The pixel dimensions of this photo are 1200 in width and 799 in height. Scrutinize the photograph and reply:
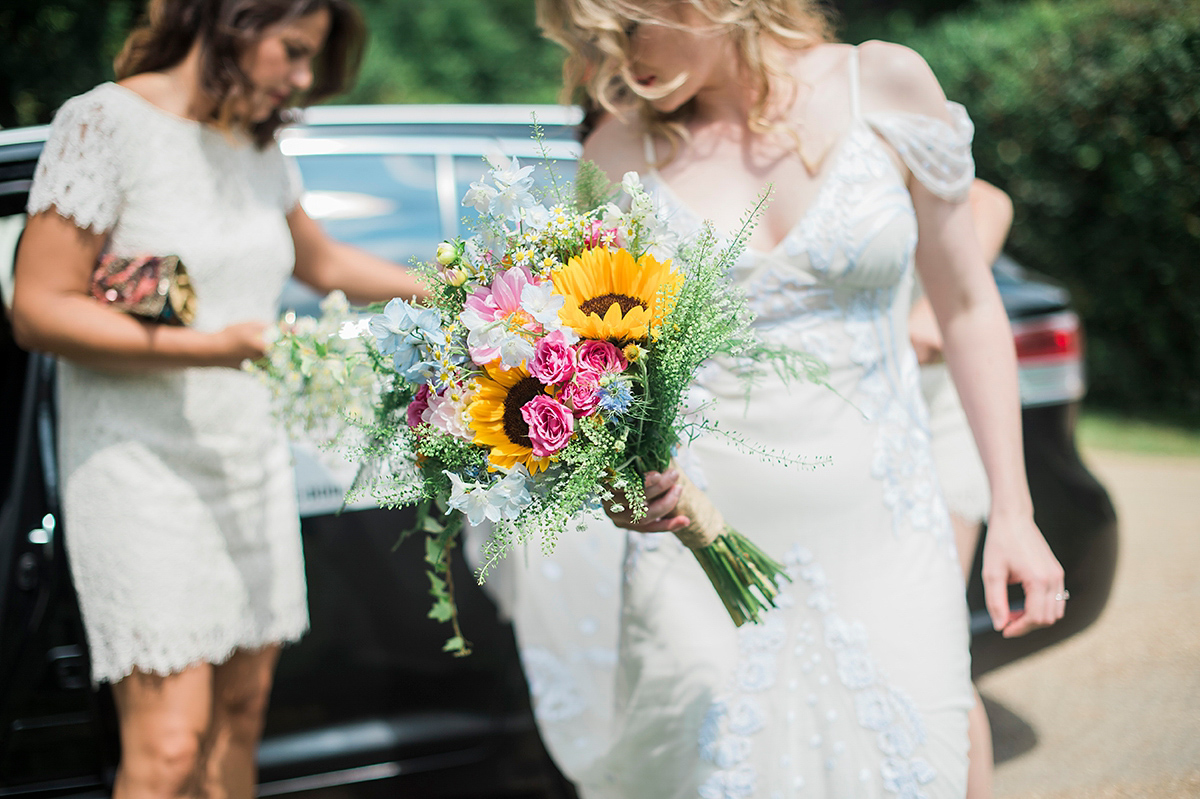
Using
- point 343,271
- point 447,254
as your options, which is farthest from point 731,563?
point 343,271

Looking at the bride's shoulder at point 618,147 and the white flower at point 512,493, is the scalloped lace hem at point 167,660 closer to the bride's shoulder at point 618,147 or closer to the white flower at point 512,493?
the white flower at point 512,493

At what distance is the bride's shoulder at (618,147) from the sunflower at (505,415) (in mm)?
699

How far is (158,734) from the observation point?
191 centimetres

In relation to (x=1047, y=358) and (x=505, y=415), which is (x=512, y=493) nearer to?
(x=505, y=415)

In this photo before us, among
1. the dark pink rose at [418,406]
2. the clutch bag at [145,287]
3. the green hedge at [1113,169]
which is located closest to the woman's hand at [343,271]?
the clutch bag at [145,287]

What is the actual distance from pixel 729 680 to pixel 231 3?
172 cm

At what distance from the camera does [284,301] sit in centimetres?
263

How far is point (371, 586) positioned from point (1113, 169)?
20.8ft

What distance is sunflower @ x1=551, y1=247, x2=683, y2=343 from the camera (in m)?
1.32

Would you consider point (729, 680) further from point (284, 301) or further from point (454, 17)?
point (454, 17)

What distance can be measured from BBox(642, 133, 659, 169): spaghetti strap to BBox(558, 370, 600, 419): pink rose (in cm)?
75

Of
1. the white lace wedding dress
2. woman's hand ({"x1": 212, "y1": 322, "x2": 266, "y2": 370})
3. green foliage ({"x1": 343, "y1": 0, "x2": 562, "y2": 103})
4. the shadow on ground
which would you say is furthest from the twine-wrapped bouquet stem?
green foliage ({"x1": 343, "y1": 0, "x2": 562, "y2": 103})

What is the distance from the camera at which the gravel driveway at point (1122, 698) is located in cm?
282

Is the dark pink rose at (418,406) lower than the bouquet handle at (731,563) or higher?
higher
